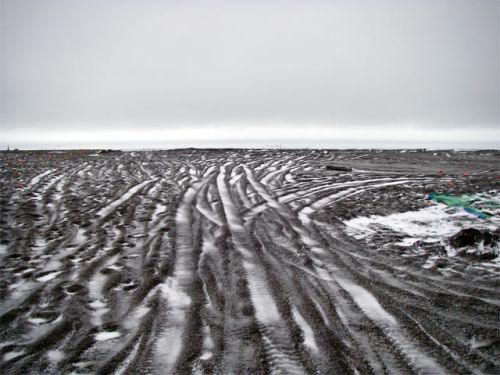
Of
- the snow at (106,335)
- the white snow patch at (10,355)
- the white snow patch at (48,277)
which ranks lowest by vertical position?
the white snow patch at (10,355)

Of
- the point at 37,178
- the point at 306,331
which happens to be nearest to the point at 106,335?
the point at 306,331

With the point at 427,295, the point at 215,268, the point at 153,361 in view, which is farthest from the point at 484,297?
the point at 153,361

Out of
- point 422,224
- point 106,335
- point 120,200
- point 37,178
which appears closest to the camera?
point 106,335

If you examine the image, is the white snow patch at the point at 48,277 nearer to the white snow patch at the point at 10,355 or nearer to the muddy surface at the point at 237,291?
the muddy surface at the point at 237,291

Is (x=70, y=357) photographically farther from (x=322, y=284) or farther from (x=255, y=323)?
(x=322, y=284)

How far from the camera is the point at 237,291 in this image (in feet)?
13.4

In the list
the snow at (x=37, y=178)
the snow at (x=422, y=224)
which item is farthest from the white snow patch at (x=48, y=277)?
the snow at (x=37, y=178)

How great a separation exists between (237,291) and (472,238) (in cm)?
399

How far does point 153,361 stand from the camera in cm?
289

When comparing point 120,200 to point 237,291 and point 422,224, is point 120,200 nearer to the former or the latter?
point 237,291

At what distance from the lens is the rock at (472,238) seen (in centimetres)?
526

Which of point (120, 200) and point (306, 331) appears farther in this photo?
point (120, 200)

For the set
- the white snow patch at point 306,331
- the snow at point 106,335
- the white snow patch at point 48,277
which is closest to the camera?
the white snow patch at point 306,331

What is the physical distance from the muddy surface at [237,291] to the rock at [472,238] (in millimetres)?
211
